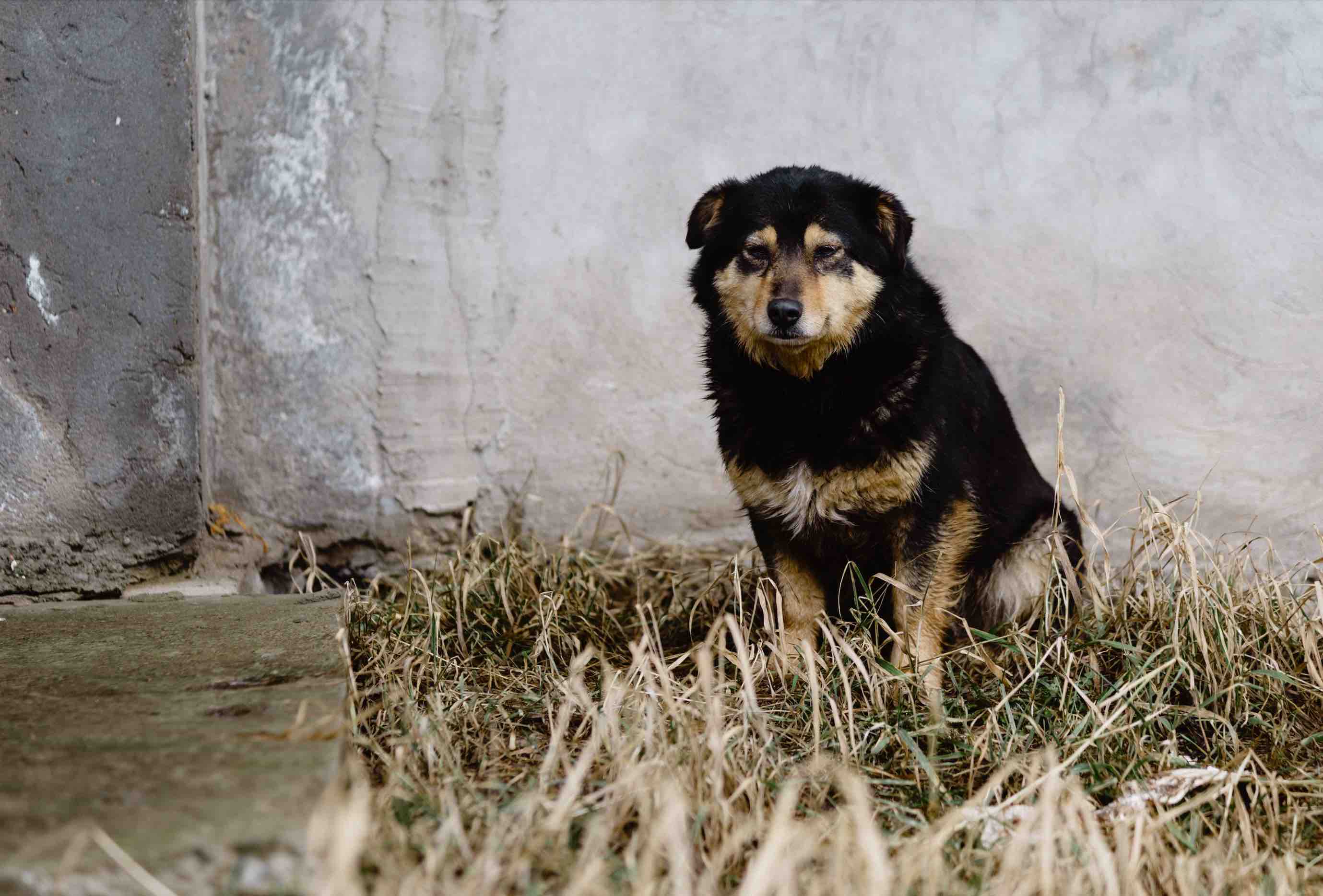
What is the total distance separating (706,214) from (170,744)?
2117 mm

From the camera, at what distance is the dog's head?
3.08m

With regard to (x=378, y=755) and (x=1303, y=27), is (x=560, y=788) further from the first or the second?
(x=1303, y=27)

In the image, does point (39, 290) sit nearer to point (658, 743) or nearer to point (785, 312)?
point (785, 312)

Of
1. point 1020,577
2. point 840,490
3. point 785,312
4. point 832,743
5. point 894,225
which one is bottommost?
point 832,743

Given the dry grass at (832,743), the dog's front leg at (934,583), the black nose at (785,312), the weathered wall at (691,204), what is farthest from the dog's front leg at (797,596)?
the weathered wall at (691,204)

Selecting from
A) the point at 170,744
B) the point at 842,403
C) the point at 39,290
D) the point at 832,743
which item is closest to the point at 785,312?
→ the point at 842,403

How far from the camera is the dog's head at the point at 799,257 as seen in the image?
308cm

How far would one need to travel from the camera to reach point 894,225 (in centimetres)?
320

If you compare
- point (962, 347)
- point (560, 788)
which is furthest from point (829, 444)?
point (560, 788)

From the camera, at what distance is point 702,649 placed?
2.19 m

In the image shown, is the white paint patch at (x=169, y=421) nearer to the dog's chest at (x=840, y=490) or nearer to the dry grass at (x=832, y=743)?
the dry grass at (x=832, y=743)

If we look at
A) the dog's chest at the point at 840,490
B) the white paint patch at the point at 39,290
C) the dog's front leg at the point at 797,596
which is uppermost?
the white paint patch at the point at 39,290

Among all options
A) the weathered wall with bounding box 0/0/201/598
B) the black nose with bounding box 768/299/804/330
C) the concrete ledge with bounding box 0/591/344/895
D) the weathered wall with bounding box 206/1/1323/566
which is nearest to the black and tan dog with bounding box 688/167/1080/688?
the black nose with bounding box 768/299/804/330

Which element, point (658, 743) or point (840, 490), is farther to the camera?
point (840, 490)
